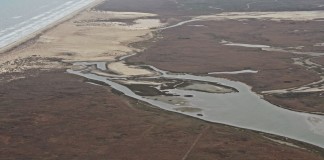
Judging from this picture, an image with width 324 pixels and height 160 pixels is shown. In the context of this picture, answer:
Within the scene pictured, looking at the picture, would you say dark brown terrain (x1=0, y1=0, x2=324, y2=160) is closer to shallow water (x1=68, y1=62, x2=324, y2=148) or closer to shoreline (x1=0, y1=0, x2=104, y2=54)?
shallow water (x1=68, y1=62, x2=324, y2=148)

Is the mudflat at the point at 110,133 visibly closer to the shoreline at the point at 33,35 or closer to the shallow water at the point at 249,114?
the shallow water at the point at 249,114

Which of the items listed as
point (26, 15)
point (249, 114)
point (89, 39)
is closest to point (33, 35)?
point (89, 39)

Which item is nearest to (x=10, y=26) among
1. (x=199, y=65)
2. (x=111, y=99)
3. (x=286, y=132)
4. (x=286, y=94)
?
(x=199, y=65)

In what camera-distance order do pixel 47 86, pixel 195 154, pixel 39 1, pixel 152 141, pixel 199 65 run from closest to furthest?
pixel 195 154
pixel 152 141
pixel 47 86
pixel 199 65
pixel 39 1

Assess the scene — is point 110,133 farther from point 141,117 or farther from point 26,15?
point 26,15

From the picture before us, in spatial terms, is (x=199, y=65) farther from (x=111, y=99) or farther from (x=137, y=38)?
(x=137, y=38)

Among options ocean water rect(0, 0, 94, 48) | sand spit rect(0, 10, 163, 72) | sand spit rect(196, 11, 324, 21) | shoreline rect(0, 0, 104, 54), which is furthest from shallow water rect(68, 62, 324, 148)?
sand spit rect(196, 11, 324, 21)
